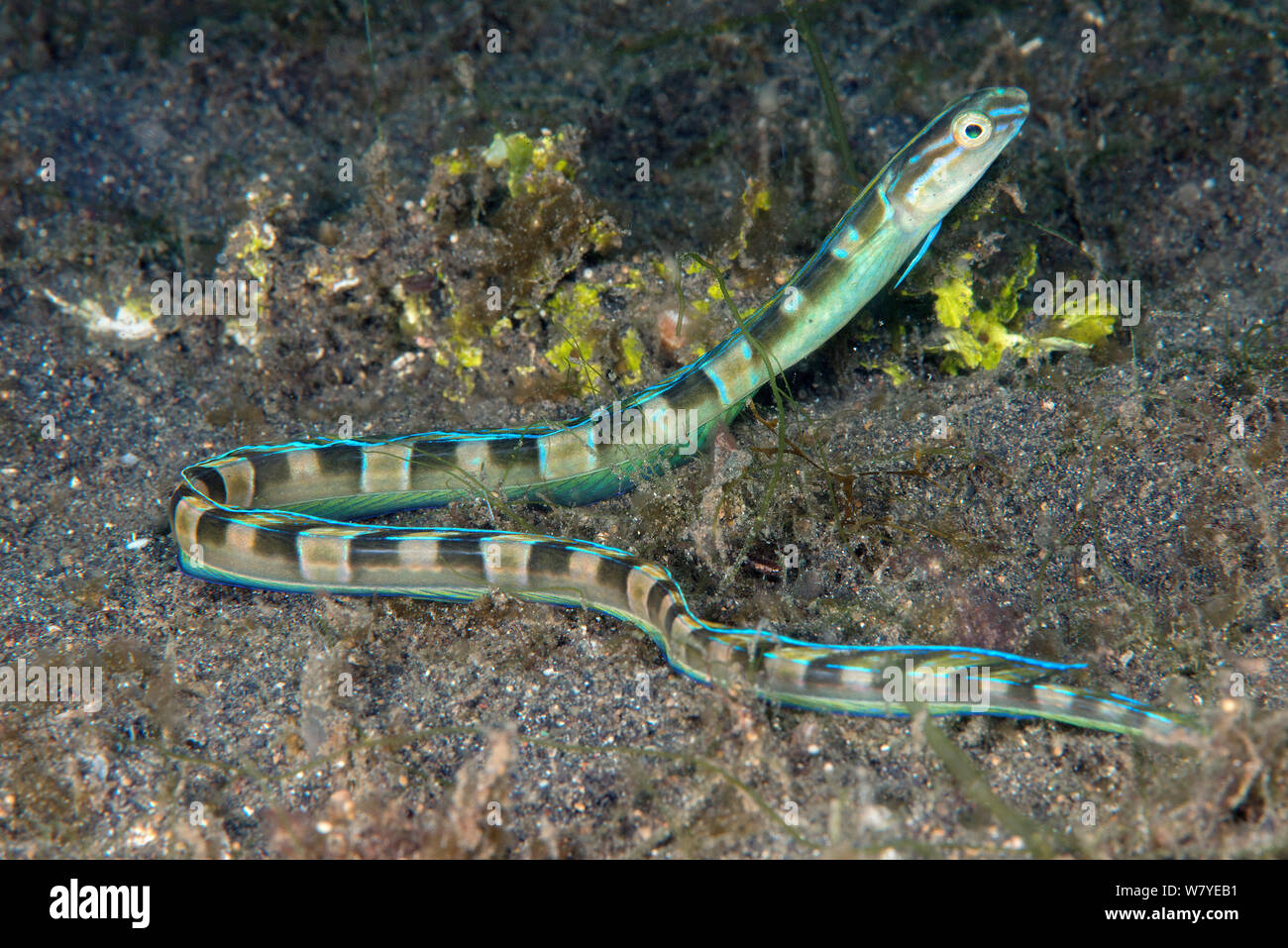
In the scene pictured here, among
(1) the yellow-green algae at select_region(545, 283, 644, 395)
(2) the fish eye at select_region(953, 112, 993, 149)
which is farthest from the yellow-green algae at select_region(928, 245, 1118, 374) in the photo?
(1) the yellow-green algae at select_region(545, 283, 644, 395)

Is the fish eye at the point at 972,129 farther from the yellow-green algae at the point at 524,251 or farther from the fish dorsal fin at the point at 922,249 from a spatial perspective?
the yellow-green algae at the point at 524,251

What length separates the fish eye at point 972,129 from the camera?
4066mm

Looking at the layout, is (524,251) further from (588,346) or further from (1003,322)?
(1003,322)

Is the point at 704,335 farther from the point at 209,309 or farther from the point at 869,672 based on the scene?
the point at 209,309

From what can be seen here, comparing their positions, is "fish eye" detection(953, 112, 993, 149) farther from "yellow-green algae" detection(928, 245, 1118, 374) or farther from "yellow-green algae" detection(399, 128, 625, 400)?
"yellow-green algae" detection(399, 128, 625, 400)

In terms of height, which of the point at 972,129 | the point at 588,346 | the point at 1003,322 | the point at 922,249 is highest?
the point at 972,129

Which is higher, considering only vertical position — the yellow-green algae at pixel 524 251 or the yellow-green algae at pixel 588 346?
the yellow-green algae at pixel 524 251

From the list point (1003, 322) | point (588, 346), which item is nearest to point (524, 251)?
point (588, 346)

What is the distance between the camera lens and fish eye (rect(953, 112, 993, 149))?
4066 millimetres

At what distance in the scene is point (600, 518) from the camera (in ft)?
14.2

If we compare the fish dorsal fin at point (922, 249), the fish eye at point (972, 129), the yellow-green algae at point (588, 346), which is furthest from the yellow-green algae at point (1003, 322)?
the yellow-green algae at point (588, 346)

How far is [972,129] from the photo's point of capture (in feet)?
13.4
